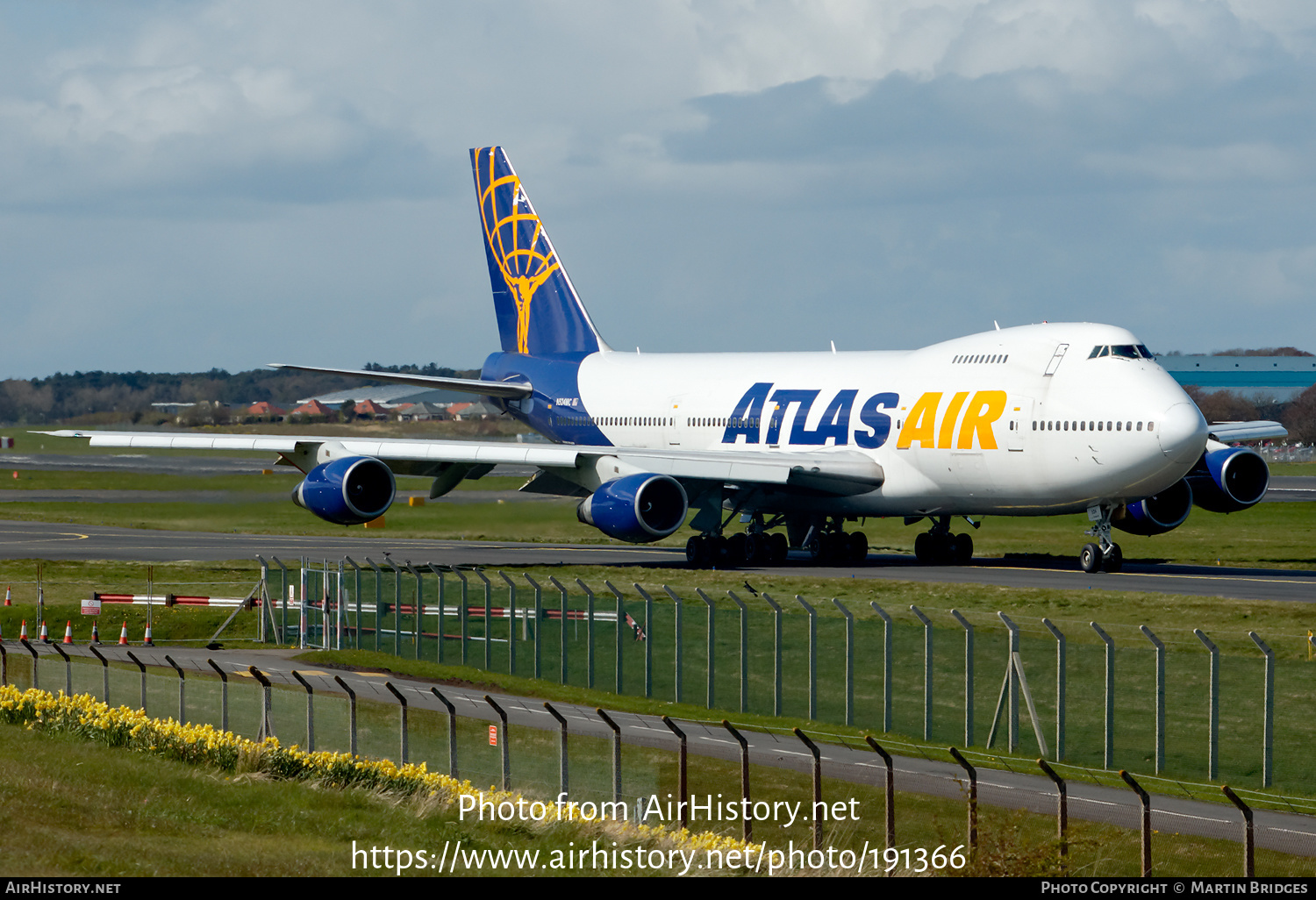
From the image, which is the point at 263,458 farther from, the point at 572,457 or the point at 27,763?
the point at 27,763

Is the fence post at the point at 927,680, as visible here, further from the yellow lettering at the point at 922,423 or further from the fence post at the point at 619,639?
the yellow lettering at the point at 922,423

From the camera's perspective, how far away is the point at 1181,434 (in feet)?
125

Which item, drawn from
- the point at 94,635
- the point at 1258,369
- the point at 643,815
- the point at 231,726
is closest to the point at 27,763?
the point at 231,726

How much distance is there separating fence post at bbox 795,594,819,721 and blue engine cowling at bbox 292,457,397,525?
64.9 ft

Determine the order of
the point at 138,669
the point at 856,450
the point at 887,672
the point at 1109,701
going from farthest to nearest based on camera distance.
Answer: the point at 856,450 < the point at 887,672 < the point at 138,669 < the point at 1109,701

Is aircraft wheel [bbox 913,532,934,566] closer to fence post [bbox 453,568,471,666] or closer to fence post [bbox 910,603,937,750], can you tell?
fence post [bbox 453,568,471,666]

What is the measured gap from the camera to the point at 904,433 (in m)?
43.8

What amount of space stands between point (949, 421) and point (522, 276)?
2261cm

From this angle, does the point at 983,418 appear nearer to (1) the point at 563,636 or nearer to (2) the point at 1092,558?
(2) the point at 1092,558

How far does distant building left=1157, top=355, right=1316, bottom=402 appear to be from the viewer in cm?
16788

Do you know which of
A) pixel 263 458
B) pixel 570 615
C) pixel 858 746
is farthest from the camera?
pixel 263 458

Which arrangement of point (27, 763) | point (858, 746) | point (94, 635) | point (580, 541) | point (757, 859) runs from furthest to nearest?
1. point (580, 541)
2. point (94, 635)
3. point (858, 746)
4. point (27, 763)
5. point (757, 859)

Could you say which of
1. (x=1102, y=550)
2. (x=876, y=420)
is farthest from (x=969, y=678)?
(x=876, y=420)

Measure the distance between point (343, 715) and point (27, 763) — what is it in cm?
375
